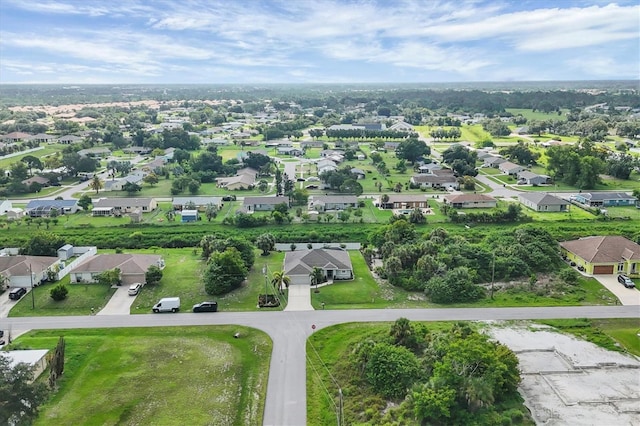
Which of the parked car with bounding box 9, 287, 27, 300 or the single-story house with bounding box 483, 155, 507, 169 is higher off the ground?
the single-story house with bounding box 483, 155, 507, 169

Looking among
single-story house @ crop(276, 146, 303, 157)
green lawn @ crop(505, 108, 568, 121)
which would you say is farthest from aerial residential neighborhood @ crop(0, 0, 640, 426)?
green lawn @ crop(505, 108, 568, 121)

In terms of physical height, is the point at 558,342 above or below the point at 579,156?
below

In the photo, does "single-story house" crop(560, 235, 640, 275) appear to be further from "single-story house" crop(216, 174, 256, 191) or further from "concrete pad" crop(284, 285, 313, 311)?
"single-story house" crop(216, 174, 256, 191)

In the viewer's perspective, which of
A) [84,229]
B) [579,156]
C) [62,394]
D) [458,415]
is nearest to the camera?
[458,415]

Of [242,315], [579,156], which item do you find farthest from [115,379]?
[579,156]

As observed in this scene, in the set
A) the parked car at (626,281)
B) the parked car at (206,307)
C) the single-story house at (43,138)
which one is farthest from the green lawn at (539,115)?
the parked car at (206,307)

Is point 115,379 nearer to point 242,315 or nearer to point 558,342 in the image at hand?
point 242,315

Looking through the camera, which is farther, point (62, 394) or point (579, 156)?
point (579, 156)
